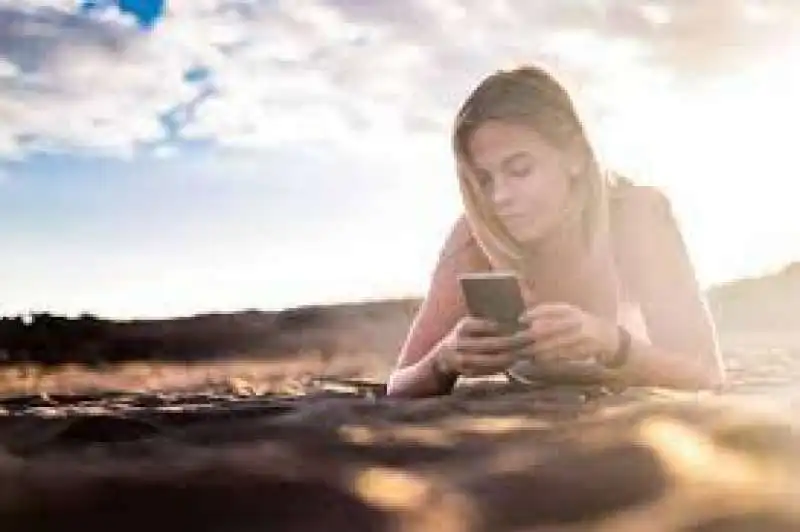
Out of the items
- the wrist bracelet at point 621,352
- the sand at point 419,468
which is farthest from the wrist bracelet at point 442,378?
the sand at point 419,468

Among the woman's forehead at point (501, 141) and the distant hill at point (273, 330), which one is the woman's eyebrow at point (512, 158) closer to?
the woman's forehead at point (501, 141)

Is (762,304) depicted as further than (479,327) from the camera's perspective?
Yes

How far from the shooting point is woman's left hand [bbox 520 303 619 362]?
198cm

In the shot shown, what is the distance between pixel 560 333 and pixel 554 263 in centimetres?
36

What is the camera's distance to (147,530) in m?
0.88

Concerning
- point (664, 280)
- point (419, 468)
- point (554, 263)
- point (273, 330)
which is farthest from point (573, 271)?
point (273, 330)

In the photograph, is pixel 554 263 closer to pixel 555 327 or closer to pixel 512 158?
pixel 512 158

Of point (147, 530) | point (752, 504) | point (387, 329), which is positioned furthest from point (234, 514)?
point (387, 329)

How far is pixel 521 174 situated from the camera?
2.21m

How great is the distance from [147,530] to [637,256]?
5.39 ft

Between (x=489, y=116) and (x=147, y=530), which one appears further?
(x=489, y=116)

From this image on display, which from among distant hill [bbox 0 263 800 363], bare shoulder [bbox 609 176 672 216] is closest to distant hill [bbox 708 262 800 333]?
distant hill [bbox 0 263 800 363]

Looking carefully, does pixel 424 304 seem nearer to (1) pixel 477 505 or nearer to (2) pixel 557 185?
(2) pixel 557 185

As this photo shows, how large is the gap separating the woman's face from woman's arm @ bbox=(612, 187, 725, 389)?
0.19 m
